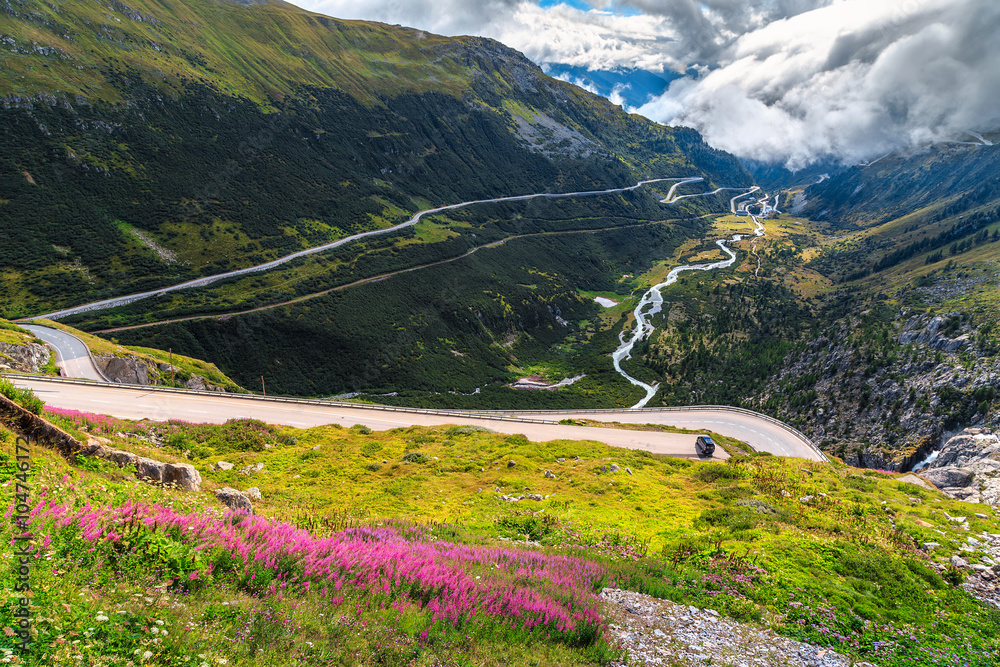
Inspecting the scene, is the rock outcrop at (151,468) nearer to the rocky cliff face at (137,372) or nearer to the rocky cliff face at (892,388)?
the rocky cliff face at (137,372)

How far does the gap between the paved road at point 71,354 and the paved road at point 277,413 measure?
29.8 feet

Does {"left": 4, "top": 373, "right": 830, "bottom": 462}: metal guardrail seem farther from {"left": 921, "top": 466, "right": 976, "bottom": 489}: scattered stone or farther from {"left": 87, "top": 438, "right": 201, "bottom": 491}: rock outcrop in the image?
{"left": 87, "top": 438, "right": 201, "bottom": 491}: rock outcrop

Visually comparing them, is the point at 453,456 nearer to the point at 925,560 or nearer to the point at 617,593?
the point at 617,593

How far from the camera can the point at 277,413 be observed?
35.9 metres

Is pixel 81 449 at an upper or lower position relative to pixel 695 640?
upper

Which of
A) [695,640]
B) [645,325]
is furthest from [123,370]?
[645,325]

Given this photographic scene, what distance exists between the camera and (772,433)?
159ft

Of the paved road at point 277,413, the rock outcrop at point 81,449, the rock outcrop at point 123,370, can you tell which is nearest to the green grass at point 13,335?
the rock outcrop at point 123,370

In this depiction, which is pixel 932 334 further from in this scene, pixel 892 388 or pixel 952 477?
pixel 952 477

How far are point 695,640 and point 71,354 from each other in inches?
2452

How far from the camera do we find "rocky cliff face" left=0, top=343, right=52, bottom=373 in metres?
37.4

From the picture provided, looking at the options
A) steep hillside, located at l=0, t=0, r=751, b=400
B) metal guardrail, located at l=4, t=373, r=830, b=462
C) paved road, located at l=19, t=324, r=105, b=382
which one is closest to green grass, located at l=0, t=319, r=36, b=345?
paved road, located at l=19, t=324, r=105, b=382

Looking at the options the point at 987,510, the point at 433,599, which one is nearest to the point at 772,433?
the point at 987,510

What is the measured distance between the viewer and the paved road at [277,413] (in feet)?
102
